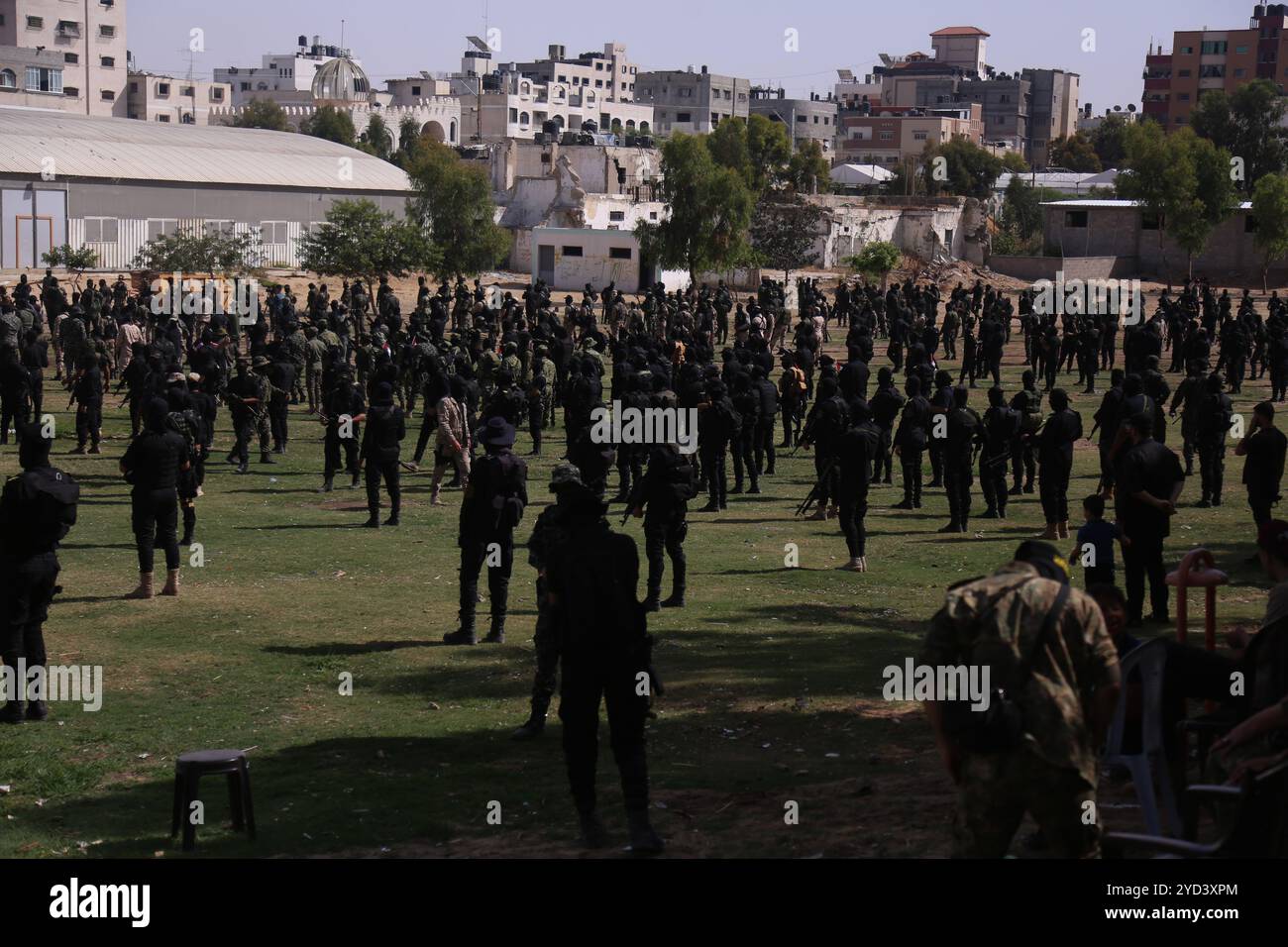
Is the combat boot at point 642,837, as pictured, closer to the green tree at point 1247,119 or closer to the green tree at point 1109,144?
the green tree at point 1247,119

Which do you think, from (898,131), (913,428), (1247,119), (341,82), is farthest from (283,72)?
(913,428)

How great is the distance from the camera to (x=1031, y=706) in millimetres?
5270

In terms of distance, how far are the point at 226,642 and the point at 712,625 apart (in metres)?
3.87

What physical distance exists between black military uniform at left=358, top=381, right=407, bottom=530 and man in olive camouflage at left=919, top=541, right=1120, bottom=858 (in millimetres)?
11284

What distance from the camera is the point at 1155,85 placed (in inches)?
5098

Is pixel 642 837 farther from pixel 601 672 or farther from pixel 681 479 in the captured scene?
pixel 681 479

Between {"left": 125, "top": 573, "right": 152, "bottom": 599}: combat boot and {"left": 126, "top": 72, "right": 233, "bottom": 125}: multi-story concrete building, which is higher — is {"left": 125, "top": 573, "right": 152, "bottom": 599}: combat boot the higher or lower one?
the lower one

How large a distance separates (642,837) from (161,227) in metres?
54.1

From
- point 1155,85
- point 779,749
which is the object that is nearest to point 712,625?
point 779,749

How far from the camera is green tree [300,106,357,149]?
104 meters

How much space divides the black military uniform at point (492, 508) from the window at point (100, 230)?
47.0m

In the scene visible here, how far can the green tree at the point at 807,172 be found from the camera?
8731cm

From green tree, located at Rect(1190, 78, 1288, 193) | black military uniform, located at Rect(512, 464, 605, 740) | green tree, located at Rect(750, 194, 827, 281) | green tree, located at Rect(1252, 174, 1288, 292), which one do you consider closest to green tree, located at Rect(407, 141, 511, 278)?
green tree, located at Rect(750, 194, 827, 281)

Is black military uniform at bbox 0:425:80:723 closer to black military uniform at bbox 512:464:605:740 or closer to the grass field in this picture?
the grass field
